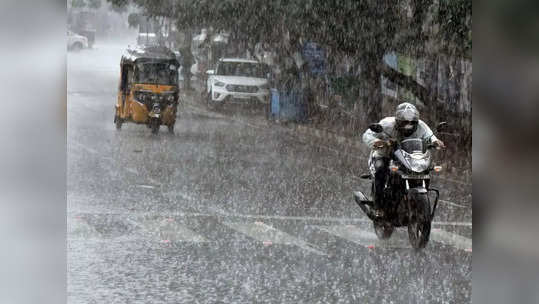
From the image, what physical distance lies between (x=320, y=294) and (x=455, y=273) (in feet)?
6.98

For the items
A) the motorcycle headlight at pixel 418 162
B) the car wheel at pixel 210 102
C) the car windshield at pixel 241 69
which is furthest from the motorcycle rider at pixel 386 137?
the car wheel at pixel 210 102

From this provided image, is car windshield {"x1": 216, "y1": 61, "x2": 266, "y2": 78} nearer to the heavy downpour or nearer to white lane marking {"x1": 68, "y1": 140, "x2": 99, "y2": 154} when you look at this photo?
the heavy downpour

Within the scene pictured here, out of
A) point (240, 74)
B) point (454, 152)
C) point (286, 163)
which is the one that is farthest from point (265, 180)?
point (240, 74)

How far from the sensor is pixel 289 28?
23359 mm

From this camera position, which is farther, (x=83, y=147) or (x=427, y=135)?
(x=83, y=147)

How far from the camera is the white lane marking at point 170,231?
1103 cm

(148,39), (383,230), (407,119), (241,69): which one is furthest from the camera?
(148,39)

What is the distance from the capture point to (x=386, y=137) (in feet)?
30.6

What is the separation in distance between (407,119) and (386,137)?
1.34 feet

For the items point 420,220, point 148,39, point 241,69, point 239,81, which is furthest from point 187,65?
point 420,220

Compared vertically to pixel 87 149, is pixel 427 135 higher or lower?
higher

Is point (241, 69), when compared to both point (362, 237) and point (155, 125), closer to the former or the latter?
point (155, 125)

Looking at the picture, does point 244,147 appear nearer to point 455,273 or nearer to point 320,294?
point 455,273

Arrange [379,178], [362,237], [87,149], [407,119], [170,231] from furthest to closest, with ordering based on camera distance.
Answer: [87,149] < [170,231] < [362,237] < [379,178] < [407,119]
